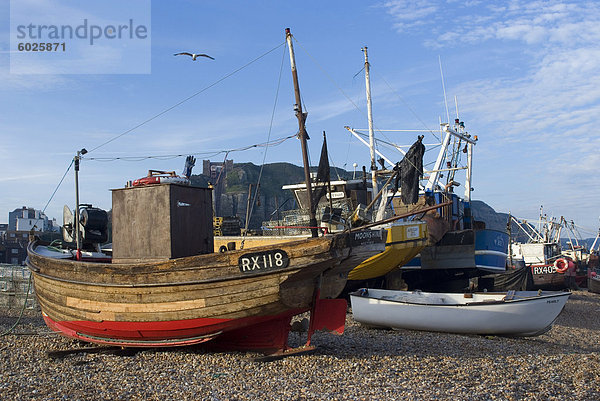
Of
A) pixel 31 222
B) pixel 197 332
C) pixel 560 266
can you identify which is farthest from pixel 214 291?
pixel 31 222

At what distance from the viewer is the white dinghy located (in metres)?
13.5

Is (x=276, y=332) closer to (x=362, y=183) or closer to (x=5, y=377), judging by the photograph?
(x=5, y=377)

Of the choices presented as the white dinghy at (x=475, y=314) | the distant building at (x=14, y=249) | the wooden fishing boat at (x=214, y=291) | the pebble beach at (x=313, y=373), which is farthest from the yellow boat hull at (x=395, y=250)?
the distant building at (x=14, y=249)

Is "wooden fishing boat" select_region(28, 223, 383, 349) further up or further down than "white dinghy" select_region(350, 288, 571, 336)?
further up

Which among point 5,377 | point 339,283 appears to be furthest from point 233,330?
point 5,377

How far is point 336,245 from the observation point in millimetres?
8938

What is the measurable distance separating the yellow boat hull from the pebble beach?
247 inches

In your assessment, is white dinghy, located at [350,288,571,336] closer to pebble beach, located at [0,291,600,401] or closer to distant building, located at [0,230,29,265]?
pebble beach, located at [0,291,600,401]

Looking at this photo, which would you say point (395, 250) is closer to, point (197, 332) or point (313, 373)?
point (197, 332)

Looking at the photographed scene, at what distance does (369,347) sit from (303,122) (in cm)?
601

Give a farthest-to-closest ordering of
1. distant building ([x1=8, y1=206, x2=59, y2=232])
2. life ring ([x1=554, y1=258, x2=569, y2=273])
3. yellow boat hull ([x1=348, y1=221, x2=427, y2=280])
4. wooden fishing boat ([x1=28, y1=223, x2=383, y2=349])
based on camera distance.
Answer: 1. distant building ([x1=8, y1=206, x2=59, y2=232])
2. life ring ([x1=554, y1=258, x2=569, y2=273])
3. yellow boat hull ([x1=348, y1=221, x2=427, y2=280])
4. wooden fishing boat ([x1=28, y1=223, x2=383, y2=349])

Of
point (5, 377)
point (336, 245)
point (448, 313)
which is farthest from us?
point (448, 313)

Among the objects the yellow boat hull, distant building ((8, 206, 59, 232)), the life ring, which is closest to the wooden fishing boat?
the yellow boat hull

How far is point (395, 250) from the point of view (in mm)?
18328
